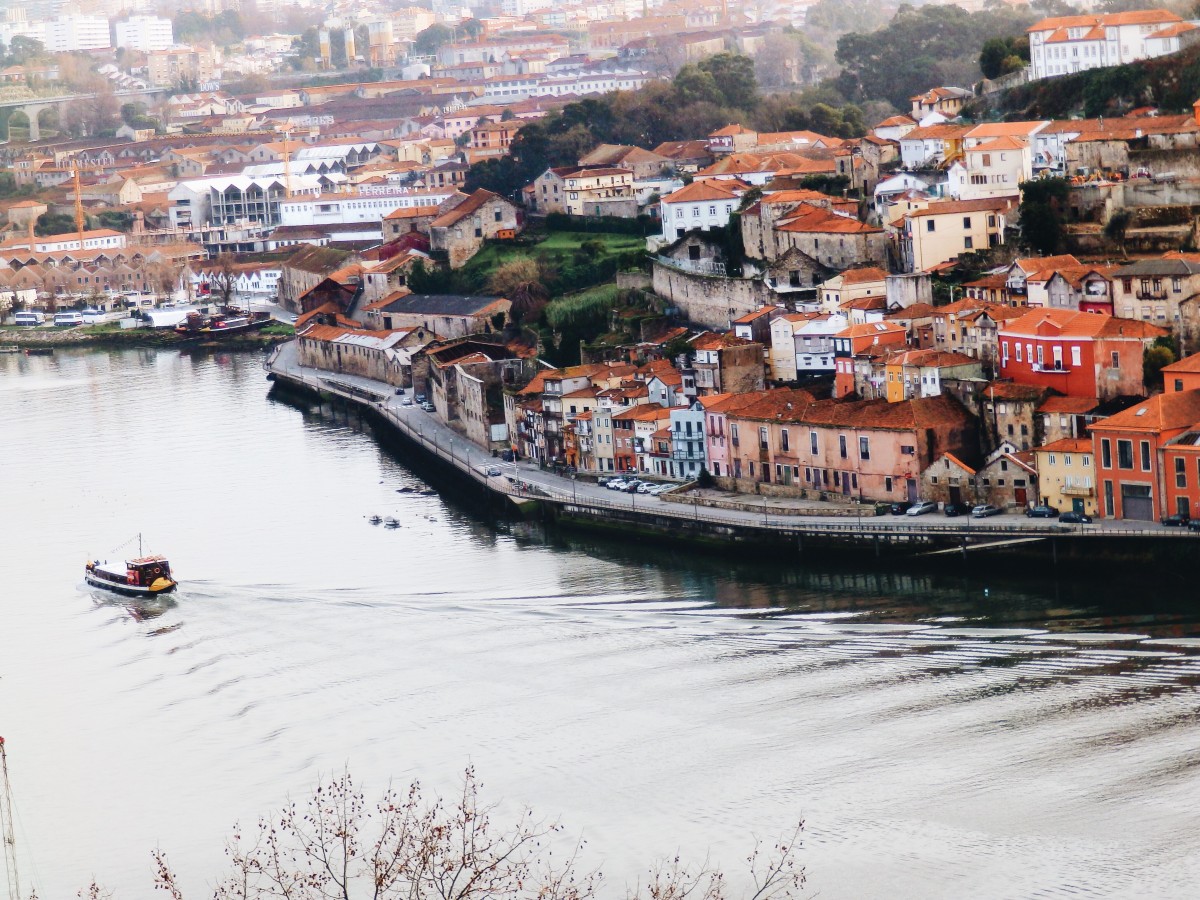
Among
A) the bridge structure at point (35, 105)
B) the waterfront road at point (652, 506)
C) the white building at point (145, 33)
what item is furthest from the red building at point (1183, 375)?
the white building at point (145, 33)

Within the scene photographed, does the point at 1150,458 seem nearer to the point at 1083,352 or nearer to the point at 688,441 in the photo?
the point at 1083,352

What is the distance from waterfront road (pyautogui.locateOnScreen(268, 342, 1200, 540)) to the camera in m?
22.8

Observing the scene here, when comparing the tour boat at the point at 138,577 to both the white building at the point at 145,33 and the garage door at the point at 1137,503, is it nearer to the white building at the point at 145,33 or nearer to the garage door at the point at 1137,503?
the garage door at the point at 1137,503

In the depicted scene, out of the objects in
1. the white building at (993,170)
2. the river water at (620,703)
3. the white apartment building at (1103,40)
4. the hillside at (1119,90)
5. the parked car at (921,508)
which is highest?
the white apartment building at (1103,40)

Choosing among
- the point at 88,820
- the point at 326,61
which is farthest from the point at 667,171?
the point at 326,61

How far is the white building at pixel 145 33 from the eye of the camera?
118000mm

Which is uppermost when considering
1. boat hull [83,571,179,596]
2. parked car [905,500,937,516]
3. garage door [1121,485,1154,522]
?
garage door [1121,485,1154,522]

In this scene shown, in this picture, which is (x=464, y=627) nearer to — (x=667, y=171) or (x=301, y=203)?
(x=667, y=171)

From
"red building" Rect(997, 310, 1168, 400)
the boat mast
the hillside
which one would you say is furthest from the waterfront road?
the hillside

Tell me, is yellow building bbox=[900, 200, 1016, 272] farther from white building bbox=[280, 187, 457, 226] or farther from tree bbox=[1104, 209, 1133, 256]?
white building bbox=[280, 187, 457, 226]

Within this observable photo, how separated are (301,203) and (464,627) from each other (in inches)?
1580

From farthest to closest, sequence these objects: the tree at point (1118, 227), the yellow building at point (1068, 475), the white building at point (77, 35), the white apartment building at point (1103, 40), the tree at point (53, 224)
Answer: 1. the white building at point (77, 35)
2. the tree at point (53, 224)
3. the white apartment building at point (1103, 40)
4. the tree at point (1118, 227)
5. the yellow building at point (1068, 475)

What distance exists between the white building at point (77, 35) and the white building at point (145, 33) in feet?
3.41

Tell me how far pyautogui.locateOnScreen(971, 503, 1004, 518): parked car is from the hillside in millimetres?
9828
